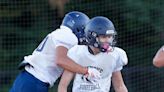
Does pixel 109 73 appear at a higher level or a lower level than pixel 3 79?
higher

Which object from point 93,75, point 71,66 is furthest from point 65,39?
point 93,75

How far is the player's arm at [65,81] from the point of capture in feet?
15.5

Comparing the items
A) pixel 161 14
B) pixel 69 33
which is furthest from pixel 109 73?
pixel 161 14

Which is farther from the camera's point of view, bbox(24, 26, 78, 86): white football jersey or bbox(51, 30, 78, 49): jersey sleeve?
bbox(24, 26, 78, 86): white football jersey

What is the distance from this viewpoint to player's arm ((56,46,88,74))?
15.6ft

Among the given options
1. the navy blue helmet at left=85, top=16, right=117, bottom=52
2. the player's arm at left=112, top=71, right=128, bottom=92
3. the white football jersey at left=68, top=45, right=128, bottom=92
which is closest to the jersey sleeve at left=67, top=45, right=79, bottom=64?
the white football jersey at left=68, top=45, right=128, bottom=92

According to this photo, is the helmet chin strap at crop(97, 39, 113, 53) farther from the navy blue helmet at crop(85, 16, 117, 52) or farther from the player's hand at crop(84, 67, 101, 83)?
the player's hand at crop(84, 67, 101, 83)

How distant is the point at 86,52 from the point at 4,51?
3683 mm

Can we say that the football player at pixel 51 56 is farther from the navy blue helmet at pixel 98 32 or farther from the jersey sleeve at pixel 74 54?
the navy blue helmet at pixel 98 32

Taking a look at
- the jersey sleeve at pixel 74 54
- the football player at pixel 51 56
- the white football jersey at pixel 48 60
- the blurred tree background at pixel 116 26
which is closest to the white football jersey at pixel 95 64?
the jersey sleeve at pixel 74 54

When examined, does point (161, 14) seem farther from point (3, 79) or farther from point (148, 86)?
point (3, 79)

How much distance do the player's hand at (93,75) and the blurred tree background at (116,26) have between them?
11.2 ft

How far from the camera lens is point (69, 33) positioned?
504 centimetres

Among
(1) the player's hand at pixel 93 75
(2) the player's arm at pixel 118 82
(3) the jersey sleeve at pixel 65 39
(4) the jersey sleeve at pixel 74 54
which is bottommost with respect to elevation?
(2) the player's arm at pixel 118 82
